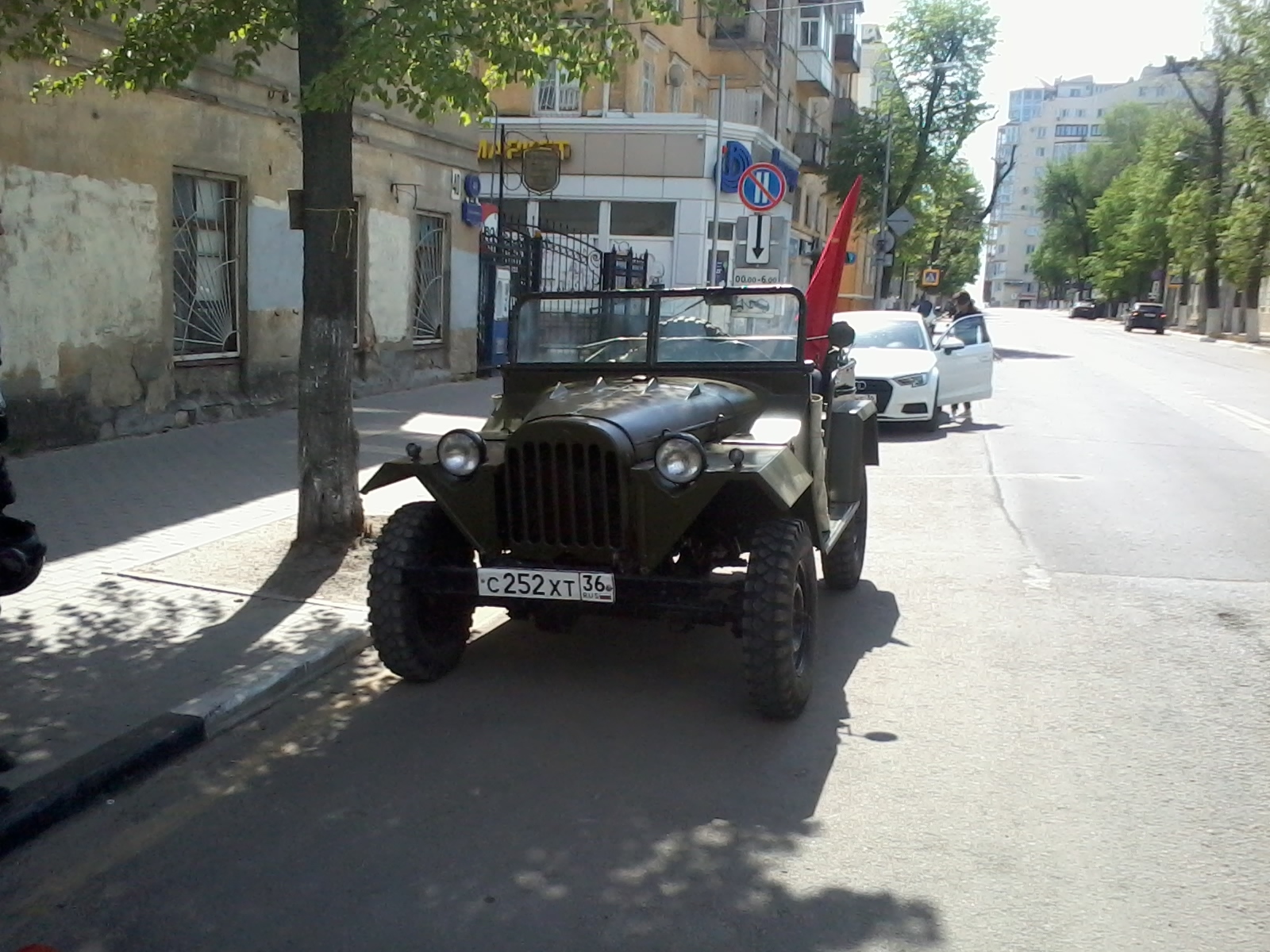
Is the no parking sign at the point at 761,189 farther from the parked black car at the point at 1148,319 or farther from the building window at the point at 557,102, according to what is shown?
the parked black car at the point at 1148,319

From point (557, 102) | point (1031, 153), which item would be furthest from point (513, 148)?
point (1031, 153)

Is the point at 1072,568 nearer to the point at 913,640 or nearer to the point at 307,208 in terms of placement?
the point at 913,640

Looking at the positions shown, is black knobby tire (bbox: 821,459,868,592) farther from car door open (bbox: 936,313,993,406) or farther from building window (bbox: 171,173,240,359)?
car door open (bbox: 936,313,993,406)

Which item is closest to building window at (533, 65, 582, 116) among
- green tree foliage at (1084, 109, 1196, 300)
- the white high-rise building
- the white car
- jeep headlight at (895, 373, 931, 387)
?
the white car

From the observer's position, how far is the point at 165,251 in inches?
450

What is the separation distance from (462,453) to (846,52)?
1950 inches

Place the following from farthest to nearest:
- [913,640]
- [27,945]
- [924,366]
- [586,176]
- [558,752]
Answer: [586,176] < [924,366] < [913,640] < [558,752] < [27,945]

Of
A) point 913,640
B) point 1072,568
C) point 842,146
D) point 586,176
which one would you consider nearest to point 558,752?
point 913,640

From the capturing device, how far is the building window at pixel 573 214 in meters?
30.1

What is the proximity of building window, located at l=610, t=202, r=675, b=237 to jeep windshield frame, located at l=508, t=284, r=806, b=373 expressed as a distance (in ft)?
77.7

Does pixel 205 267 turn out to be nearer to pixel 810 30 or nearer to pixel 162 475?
pixel 162 475

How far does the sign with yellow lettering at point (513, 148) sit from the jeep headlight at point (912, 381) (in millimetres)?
14427

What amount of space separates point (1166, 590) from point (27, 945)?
6.41m

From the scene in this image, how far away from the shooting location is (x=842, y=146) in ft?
147
